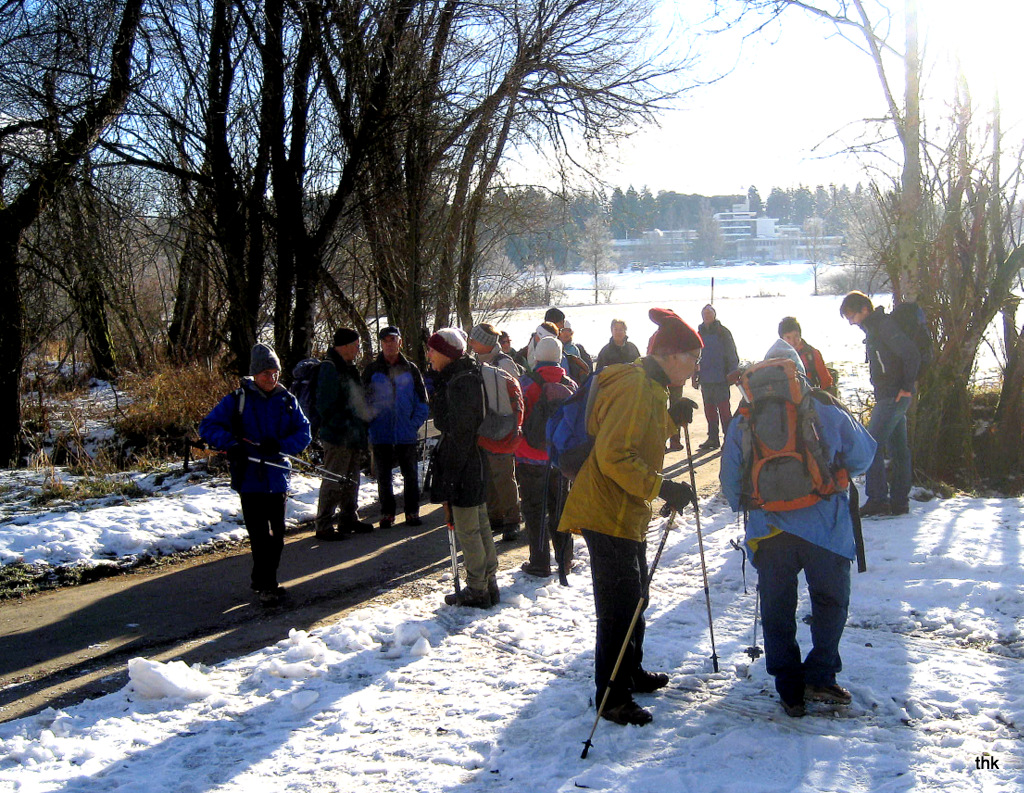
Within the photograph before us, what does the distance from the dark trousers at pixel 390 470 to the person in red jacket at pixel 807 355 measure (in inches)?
140

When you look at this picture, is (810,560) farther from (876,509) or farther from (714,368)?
(714,368)

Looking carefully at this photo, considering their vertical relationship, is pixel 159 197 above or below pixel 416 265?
above

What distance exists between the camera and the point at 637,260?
125m

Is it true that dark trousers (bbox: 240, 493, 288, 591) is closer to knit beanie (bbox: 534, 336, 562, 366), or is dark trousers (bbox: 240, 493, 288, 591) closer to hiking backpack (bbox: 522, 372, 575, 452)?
hiking backpack (bbox: 522, 372, 575, 452)

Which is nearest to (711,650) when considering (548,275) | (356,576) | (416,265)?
(356,576)

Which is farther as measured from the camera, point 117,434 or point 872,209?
point 117,434

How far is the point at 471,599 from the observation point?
6188mm

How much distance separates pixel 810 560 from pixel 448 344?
2.99 meters

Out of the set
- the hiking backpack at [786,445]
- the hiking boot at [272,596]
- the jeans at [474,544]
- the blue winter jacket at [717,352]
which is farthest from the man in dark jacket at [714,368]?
the hiking backpack at [786,445]

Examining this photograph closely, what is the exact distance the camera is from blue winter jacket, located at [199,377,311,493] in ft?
20.6

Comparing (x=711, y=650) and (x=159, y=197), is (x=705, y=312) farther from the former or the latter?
(x=159, y=197)

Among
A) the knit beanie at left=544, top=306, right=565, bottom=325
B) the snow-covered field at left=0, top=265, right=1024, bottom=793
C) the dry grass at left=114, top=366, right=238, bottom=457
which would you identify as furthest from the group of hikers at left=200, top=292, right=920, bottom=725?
the dry grass at left=114, top=366, right=238, bottom=457

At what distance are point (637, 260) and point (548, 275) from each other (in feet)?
352

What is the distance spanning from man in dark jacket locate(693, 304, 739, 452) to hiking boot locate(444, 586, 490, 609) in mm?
6152
